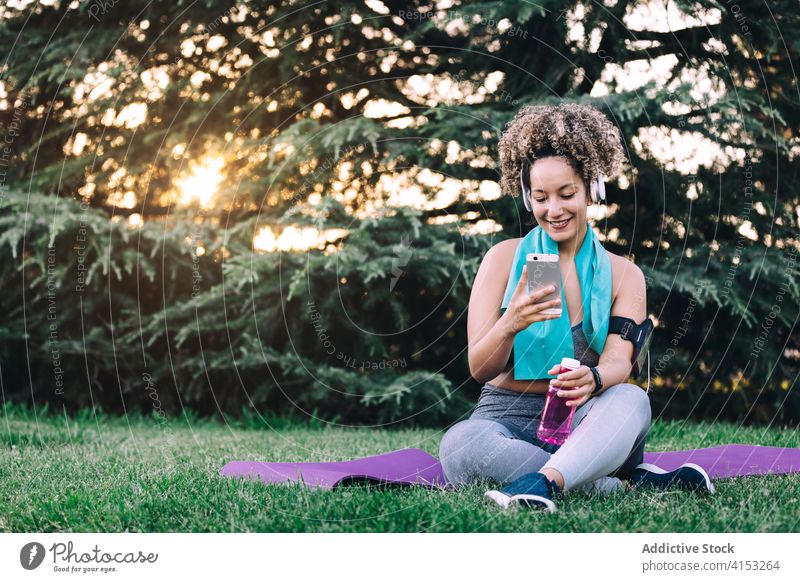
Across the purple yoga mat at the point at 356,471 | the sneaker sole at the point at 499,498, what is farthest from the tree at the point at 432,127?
the sneaker sole at the point at 499,498

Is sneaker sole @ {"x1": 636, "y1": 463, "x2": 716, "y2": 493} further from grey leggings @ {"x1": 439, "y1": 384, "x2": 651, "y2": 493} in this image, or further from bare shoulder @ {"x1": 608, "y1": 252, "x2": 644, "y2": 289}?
bare shoulder @ {"x1": 608, "y1": 252, "x2": 644, "y2": 289}

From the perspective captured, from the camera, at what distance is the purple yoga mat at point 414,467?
3644mm

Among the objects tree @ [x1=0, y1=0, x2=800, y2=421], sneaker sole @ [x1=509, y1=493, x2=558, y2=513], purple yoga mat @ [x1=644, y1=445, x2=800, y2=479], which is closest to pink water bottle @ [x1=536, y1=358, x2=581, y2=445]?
sneaker sole @ [x1=509, y1=493, x2=558, y2=513]

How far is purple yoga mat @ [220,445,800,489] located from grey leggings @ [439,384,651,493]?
0.24 m

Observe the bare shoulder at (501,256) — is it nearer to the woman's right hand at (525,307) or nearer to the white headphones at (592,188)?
the white headphones at (592,188)

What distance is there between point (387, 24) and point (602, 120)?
392 centimetres

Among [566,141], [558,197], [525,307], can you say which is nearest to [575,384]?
[525,307]

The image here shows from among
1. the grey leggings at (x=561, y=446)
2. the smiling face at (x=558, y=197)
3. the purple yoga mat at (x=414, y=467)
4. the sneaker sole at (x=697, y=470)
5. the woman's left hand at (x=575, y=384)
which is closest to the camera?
the grey leggings at (x=561, y=446)

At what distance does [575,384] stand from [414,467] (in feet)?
3.94

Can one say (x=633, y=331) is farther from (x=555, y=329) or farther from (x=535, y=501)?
(x=535, y=501)

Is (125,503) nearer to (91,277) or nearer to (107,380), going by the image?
(91,277)

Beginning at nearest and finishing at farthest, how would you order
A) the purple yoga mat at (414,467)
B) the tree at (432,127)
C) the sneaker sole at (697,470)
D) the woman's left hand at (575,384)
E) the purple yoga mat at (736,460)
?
the woman's left hand at (575,384) → the sneaker sole at (697,470) → the purple yoga mat at (414,467) → the purple yoga mat at (736,460) → the tree at (432,127)

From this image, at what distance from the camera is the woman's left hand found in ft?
10.5

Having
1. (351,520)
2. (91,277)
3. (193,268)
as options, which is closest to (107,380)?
(91,277)
